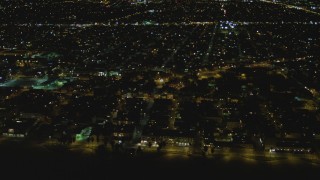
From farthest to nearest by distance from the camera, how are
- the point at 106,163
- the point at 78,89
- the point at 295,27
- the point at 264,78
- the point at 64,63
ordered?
the point at 295,27 < the point at 64,63 < the point at 264,78 < the point at 78,89 < the point at 106,163

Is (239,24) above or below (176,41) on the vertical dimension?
above

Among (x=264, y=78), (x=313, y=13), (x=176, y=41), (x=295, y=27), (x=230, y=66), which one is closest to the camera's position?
(x=264, y=78)

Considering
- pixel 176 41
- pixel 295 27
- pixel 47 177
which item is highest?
pixel 295 27

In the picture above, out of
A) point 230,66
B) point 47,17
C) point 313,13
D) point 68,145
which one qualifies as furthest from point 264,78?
point 47,17

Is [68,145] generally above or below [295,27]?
below

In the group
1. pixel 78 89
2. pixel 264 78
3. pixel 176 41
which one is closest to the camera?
pixel 78 89

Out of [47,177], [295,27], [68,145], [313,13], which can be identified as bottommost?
[47,177]

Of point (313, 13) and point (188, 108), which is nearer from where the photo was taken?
point (188, 108)

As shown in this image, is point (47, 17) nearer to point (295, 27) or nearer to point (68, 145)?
point (295, 27)

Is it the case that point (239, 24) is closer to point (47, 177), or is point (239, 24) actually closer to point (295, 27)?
point (295, 27)

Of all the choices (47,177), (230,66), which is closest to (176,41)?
(230,66)
